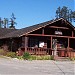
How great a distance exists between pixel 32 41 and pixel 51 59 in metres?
6.12

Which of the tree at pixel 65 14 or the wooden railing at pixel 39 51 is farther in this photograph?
the tree at pixel 65 14

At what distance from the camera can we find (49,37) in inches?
1494

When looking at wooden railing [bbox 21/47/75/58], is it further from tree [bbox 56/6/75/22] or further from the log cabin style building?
tree [bbox 56/6/75/22]

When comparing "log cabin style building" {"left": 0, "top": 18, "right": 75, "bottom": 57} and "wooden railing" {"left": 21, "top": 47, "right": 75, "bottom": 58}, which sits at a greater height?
"log cabin style building" {"left": 0, "top": 18, "right": 75, "bottom": 57}

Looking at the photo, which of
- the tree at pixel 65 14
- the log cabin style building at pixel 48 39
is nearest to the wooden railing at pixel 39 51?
the log cabin style building at pixel 48 39

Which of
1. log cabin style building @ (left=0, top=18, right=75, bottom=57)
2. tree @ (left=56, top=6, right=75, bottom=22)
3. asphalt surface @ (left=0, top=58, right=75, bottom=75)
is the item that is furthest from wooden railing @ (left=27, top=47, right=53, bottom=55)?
tree @ (left=56, top=6, right=75, bottom=22)

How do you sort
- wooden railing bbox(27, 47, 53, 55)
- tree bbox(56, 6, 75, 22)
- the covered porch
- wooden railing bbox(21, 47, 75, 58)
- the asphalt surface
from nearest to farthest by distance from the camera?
the asphalt surface
wooden railing bbox(27, 47, 53, 55)
wooden railing bbox(21, 47, 75, 58)
the covered porch
tree bbox(56, 6, 75, 22)

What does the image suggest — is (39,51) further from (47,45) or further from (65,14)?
(65,14)

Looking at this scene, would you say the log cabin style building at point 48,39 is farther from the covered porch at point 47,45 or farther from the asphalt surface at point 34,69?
the asphalt surface at point 34,69

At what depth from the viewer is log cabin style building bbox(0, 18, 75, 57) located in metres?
35.3

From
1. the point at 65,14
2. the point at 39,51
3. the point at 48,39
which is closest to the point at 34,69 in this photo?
the point at 39,51

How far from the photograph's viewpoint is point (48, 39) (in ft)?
125

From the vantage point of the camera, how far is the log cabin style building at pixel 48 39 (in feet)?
116

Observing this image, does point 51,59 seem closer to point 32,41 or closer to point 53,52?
point 53,52
